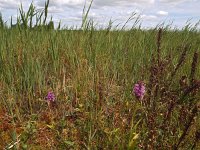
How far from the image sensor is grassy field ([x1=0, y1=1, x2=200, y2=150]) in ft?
6.45

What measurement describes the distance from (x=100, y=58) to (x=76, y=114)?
0.87 meters

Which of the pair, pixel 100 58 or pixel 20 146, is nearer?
pixel 20 146

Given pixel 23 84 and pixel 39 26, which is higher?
pixel 39 26

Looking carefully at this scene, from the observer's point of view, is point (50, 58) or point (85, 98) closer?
point (85, 98)

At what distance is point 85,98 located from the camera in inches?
104

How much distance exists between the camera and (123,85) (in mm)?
2973

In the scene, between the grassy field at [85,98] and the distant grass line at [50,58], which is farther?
the distant grass line at [50,58]

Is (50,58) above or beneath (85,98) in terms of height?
above

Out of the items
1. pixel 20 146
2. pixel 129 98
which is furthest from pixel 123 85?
pixel 20 146

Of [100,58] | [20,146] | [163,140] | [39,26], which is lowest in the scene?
[20,146]

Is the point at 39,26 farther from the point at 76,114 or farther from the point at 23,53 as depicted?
the point at 76,114

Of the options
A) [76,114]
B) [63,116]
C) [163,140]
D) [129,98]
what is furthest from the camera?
[129,98]

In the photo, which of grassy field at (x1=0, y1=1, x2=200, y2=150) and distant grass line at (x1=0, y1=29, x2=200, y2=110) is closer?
grassy field at (x1=0, y1=1, x2=200, y2=150)

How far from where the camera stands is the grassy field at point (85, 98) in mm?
1966
